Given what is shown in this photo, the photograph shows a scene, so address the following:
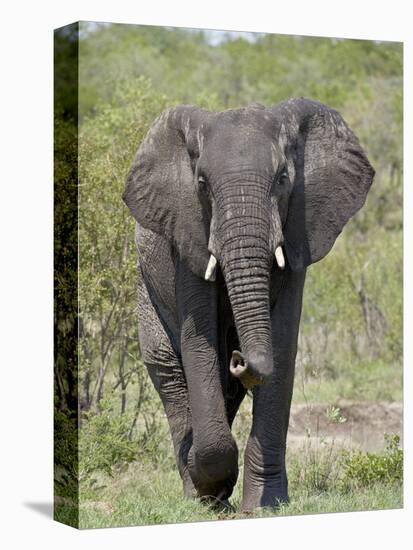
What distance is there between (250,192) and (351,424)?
545 centimetres

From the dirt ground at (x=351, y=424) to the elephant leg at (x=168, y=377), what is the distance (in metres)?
2.15

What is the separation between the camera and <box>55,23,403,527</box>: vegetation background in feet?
30.8

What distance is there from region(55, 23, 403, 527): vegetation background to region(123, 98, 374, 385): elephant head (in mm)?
552

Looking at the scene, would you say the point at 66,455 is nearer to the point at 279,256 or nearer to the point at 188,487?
the point at 188,487

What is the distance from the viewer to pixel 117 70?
21.2m

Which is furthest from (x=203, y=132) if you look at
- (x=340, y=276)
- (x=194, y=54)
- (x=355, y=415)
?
(x=194, y=54)

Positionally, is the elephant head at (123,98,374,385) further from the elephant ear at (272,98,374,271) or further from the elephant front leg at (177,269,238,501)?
the elephant front leg at (177,269,238,501)

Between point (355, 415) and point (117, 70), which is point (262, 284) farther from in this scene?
point (117, 70)

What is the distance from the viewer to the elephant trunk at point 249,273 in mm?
7691

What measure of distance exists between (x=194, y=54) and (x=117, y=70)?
272 centimetres

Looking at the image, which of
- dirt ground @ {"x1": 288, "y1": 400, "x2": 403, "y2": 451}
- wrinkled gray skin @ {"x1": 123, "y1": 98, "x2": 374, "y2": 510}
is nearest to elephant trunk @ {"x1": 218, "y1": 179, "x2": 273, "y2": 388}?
wrinkled gray skin @ {"x1": 123, "y1": 98, "x2": 374, "y2": 510}

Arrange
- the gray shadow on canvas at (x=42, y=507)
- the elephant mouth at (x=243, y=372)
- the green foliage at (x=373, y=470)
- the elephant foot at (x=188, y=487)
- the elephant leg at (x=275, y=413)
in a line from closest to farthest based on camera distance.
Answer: the elephant mouth at (x=243, y=372) < the elephant leg at (x=275, y=413) < the gray shadow on canvas at (x=42, y=507) < the elephant foot at (x=188, y=487) < the green foliage at (x=373, y=470)

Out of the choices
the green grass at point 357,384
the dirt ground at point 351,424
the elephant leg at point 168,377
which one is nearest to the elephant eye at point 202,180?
the elephant leg at point 168,377

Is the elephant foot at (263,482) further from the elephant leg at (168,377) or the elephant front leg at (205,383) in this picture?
the elephant leg at (168,377)
